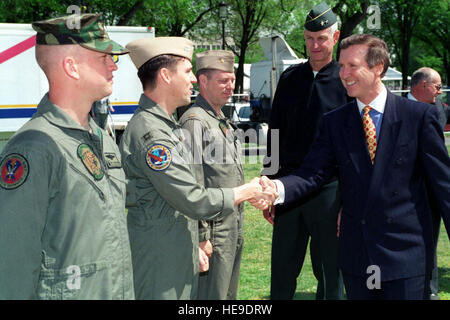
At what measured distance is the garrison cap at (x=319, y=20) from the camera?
472 centimetres

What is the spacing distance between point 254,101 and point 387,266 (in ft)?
69.0

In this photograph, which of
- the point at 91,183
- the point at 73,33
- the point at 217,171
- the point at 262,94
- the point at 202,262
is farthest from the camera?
the point at 262,94

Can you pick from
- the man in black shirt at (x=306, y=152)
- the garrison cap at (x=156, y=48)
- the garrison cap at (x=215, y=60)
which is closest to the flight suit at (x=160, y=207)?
the garrison cap at (x=156, y=48)

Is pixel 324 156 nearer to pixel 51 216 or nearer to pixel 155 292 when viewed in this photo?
pixel 155 292

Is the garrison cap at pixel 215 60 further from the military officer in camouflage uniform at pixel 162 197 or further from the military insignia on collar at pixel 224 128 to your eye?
the military officer in camouflage uniform at pixel 162 197

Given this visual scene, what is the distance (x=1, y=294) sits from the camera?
209cm

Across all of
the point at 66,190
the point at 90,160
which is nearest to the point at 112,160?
the point at 90,160

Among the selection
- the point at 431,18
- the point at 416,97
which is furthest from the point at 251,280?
the point at 431,18

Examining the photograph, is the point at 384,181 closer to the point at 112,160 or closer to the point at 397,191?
the point at 397,191

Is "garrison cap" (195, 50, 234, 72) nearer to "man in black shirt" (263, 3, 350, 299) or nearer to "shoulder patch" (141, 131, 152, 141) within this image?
"man in black shirt" (263, 3, 350, 299)

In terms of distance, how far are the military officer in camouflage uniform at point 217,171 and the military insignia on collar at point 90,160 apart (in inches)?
58.5

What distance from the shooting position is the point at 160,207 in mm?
3252

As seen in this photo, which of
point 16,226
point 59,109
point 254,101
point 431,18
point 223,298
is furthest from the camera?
point 431,18

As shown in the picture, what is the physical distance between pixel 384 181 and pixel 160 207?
135cm
